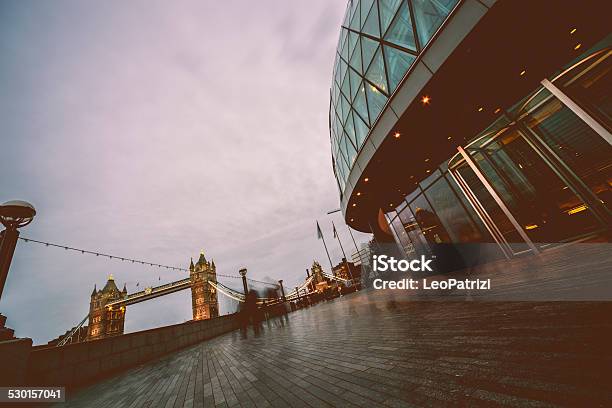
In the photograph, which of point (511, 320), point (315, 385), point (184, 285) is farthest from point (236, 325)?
point (184, 285)

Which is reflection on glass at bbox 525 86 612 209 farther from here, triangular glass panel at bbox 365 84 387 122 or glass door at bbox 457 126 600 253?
triangular glass panel at bbox 365 84 387 122

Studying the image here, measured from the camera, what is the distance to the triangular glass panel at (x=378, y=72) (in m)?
8.88

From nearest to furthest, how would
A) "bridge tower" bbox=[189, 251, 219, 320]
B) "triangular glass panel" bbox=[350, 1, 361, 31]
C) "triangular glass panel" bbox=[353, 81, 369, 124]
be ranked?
"triangular glass panel" bbox=[353, 81, 369, 124] < "triangular glass panel" bbox=[350, 1, 361, 31] < "bridge tower" bbox=[189, 251, 219, 320]

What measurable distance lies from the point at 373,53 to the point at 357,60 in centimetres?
148

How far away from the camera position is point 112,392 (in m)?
5.44

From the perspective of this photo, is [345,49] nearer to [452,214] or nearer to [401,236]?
[452,214]

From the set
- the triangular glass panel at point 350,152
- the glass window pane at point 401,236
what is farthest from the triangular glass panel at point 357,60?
the glass window pane at point 401,236

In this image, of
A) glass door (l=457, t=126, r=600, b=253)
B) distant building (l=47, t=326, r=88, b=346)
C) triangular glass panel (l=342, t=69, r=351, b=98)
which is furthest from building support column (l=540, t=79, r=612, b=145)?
distant building (l=47, t=326, r=88, b=346)

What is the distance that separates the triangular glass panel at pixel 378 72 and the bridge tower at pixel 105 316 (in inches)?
4316

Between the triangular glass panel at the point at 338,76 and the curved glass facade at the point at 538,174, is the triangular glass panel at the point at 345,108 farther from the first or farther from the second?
the curved glass facade at the point at 538,174

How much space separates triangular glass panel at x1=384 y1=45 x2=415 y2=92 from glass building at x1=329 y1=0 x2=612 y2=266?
50mm

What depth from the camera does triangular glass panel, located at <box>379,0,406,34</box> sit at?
8.15m

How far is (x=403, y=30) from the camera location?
25.6ft

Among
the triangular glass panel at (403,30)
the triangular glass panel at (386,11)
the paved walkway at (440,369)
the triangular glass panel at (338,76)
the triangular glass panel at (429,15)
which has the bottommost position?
the paved walkway at (440,369)
